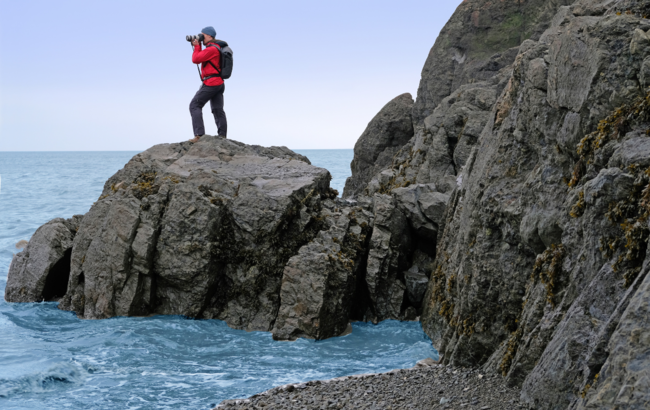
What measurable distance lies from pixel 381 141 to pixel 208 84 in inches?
487

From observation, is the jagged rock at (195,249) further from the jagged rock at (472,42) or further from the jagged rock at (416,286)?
the jagged rock at (472,42)

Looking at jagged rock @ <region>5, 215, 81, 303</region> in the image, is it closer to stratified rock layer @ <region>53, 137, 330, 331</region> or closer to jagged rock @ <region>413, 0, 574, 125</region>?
stratified rock layer @ <region>53, 137, 330, 331</region>

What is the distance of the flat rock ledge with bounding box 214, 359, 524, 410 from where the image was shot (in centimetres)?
919

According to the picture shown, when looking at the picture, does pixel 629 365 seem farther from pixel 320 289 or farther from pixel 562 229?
pixel 320 289

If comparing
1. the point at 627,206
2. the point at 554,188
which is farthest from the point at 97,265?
the point at 627,206

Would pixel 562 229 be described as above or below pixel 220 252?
above

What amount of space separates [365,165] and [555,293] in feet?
75.1

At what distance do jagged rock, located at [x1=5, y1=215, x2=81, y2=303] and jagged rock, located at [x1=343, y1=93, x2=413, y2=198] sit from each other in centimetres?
1563

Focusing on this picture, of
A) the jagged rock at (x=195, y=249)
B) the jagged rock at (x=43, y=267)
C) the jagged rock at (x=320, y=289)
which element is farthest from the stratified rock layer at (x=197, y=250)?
the jagged rock at (x=43, y=267)

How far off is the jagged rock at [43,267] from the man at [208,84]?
6.54 m

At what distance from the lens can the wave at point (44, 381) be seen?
508 inches

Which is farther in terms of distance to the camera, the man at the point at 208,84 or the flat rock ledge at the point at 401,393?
the man at the point at 208,84

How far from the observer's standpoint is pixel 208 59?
21125 millimetres

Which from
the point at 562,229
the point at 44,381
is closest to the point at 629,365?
the point at 562,229
